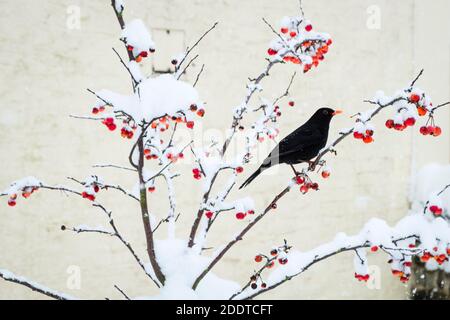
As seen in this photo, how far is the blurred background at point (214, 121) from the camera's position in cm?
319

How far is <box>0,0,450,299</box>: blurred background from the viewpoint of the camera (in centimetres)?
319

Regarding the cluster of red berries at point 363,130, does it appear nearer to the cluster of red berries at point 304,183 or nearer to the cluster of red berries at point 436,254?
the cluster of red berries at point 304,183

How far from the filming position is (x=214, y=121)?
3.64m

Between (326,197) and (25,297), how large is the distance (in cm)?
265

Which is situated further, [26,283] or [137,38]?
[26,283]

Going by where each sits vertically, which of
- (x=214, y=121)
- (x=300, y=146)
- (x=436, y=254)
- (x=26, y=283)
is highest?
(x=214, y=121)

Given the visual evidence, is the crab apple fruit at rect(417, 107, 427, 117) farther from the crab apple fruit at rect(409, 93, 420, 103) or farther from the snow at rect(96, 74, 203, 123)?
the snow at rect(96, 74, 203, 123)

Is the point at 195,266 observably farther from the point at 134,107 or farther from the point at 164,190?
the point at 164,190

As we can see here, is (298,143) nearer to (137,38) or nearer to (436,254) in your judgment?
(436,254)

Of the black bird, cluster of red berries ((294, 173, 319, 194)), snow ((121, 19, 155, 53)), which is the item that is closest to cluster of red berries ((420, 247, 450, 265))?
cluster of red berries ((294, 173, 319, 194))

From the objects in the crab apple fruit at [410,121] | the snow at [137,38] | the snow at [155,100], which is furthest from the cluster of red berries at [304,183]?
the snow at [137,38]

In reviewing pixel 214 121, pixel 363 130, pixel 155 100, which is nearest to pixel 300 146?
pixel 363 130

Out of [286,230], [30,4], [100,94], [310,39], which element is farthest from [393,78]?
[100,94]

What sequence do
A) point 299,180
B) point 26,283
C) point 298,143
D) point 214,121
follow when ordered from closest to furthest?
point 26,283 < point 299,180 < point 298,143 < point 214,121
